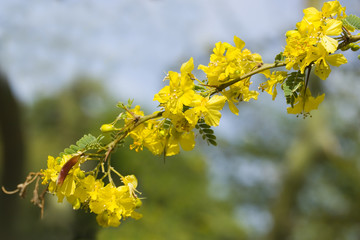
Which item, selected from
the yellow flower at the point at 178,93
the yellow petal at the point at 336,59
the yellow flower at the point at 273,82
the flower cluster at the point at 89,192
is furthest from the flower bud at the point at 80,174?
the yellow petal at the point at 336,59

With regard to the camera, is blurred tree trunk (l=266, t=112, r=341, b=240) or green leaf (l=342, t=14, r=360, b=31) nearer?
green leaf (l=342, t=14, r=360, b=31)

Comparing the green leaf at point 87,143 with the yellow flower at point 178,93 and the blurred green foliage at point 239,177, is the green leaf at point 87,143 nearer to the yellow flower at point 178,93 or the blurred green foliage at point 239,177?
the yellow flower at point 178,93

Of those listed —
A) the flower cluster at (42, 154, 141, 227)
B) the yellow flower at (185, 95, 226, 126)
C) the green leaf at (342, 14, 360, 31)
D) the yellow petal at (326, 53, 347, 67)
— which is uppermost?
the green leaf at (342, 14, 360, 31)

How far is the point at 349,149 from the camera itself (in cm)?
816

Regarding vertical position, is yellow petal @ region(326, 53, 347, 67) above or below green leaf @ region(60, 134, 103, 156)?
above

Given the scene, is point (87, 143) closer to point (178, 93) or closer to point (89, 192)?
point (89, 192)

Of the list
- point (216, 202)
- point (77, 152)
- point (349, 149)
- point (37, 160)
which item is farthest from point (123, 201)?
point (37, 160)

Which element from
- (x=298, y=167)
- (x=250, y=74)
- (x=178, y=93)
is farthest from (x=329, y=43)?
(x=298, y=167)

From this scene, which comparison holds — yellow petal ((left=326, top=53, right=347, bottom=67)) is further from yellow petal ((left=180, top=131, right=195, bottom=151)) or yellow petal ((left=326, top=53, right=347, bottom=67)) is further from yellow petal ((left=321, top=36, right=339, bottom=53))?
yellow petal ((left=180, top=131, right=195, bottom=151))

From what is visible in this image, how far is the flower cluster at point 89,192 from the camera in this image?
753 millimetres

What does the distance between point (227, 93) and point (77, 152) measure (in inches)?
11.7

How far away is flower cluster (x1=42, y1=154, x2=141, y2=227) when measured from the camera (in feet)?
2.47

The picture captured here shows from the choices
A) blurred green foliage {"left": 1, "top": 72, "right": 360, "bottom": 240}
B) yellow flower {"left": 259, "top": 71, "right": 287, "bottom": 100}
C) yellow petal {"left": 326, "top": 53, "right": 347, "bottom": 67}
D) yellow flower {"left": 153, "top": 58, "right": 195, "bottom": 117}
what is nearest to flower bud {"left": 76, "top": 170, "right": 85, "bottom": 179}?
yellow flower {"left": 153, "top": 58, "right": 195, "bottom": 117}

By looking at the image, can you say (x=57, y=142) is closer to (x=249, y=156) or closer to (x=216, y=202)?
(x=216, y=202)
